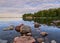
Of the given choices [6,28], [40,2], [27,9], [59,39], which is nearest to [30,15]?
[27,9]

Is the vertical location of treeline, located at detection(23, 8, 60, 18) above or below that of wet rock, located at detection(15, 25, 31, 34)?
above

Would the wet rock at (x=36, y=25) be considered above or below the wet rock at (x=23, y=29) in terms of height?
above

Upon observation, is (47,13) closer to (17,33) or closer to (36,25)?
(36,25)

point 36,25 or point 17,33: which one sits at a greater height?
point 36,25

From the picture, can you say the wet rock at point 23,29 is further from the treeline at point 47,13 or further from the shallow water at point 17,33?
the treeline at point 47,13

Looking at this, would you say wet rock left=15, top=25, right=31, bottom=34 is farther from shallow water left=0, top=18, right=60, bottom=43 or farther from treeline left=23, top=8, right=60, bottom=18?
treeline left=23, top=8, right=60, bottom=18

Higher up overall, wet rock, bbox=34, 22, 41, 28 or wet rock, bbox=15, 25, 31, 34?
wet rock, bbox=34, 22, 41, 28

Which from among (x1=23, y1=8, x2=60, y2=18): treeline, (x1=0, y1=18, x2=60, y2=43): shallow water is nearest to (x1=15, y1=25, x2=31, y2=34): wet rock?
(x1=0, y1=18, x2=60, y2=43): shallow water

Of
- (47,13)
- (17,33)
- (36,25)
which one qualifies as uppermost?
(47,13)

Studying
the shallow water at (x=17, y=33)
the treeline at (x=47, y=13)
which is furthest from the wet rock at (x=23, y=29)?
the treeline at (x=47, y=13)

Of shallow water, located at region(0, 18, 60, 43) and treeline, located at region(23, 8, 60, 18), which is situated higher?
treeline, located at region(23, 8, 60, 18)

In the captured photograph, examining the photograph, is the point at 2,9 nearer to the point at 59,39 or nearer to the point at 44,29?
the point at 44,29

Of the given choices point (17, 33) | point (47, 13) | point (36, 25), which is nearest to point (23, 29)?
point (17, 33)

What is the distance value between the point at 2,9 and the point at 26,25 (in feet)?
1.76
